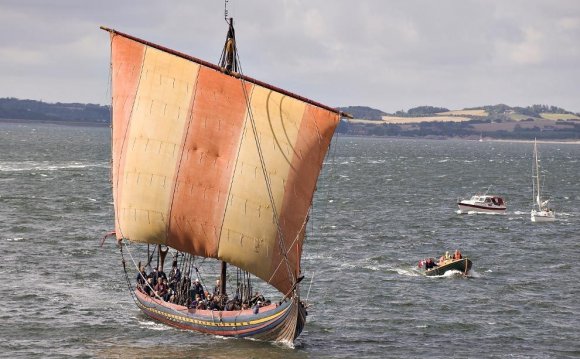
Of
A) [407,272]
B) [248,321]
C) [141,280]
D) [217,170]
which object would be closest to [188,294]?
[141,280]

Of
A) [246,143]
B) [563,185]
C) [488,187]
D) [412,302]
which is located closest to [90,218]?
[412,302]

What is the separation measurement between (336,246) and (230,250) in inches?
1278

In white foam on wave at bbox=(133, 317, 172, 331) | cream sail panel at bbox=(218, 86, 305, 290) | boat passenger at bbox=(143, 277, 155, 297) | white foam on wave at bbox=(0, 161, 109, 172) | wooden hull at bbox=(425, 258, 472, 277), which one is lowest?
white foam on wave at bbox=(0, 161, 109, 172)

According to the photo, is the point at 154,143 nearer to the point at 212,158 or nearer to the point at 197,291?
the point at 212,158

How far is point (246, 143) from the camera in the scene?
5069 centimetres

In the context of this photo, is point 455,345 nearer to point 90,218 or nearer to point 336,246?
point 336,246

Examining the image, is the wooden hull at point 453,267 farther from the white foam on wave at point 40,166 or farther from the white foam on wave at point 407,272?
the white foam on wave at point 40,166

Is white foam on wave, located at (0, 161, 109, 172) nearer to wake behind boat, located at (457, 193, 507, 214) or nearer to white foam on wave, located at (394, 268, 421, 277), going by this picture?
wake behind boat, located at (457, 193, 507, 214)

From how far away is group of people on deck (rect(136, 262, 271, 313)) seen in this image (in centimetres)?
5050

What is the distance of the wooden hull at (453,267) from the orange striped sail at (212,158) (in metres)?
21.5

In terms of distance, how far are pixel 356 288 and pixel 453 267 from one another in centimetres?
796

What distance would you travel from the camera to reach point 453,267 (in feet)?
229

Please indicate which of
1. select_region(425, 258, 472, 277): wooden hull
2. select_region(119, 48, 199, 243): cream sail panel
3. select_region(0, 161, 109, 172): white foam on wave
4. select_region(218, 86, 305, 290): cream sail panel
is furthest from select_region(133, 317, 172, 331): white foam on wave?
select_region(0, 161, 109, 172): white foam on wave

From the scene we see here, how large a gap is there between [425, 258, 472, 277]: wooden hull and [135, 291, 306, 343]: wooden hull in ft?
74.1
